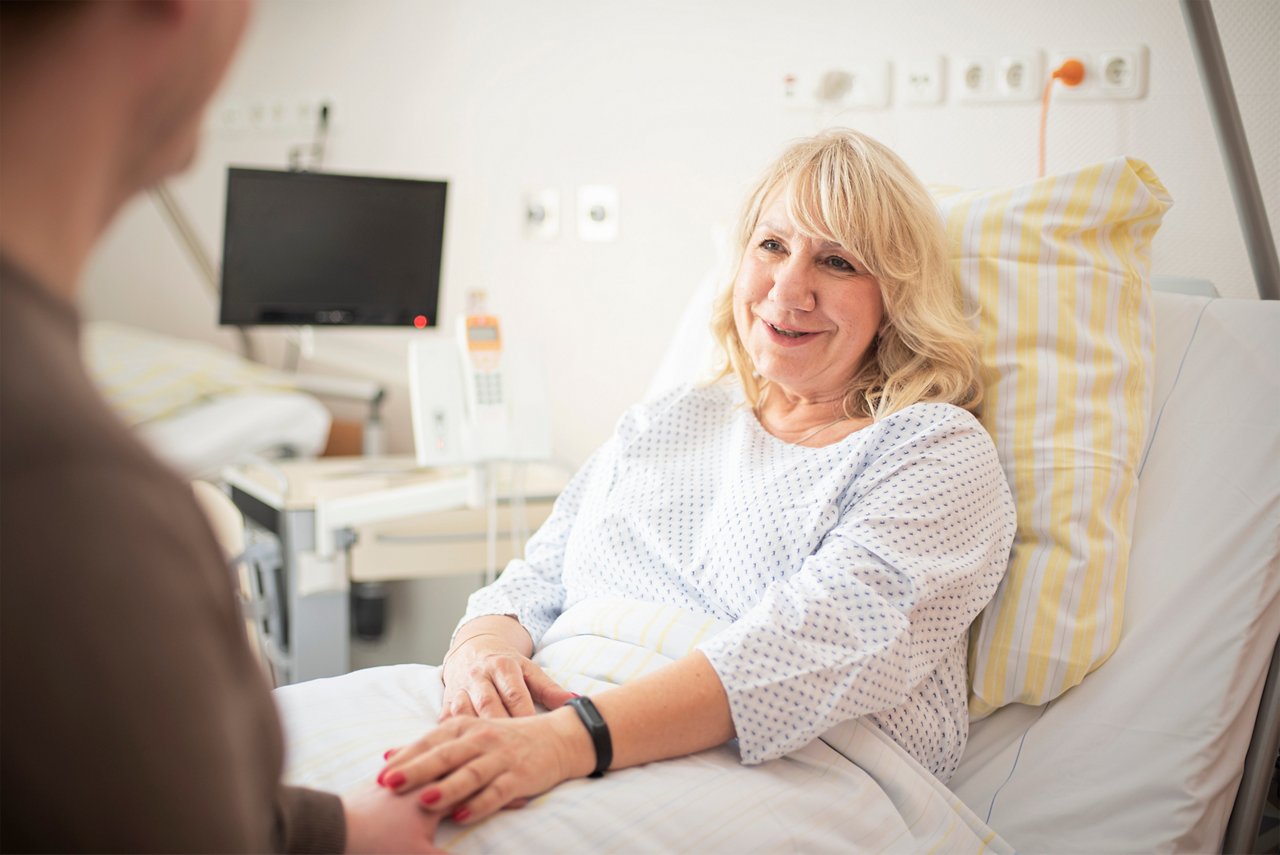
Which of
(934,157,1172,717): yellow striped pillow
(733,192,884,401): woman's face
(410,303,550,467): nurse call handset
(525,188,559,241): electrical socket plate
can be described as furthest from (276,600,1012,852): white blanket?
(525,188,559,241): electrical socket plate

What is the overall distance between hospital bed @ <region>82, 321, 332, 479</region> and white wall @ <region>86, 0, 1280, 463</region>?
405 mm

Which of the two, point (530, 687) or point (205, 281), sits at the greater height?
point (205, 281)

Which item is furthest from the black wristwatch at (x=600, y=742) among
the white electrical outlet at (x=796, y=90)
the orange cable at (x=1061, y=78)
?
the white electrical outlet at (x=796, y=90)

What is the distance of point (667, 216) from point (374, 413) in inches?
34.9

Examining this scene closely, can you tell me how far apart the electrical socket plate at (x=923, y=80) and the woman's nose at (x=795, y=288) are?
0.79 m

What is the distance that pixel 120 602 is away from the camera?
1.42 feet

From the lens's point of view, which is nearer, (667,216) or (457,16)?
(667,216)

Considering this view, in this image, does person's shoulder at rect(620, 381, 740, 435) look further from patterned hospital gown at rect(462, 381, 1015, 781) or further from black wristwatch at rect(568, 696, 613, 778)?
black wristwatch at rect(568, 696, 613, 778)

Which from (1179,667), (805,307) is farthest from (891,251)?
(1179,667)

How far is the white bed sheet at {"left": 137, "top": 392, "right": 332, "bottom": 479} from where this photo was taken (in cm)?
228

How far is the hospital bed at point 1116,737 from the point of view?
0.94 meters

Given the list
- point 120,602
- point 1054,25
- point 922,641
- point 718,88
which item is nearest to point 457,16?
point 718,88

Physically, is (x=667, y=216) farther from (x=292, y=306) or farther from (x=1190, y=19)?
(x=1190, y=19)

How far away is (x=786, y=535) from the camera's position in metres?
1.18
